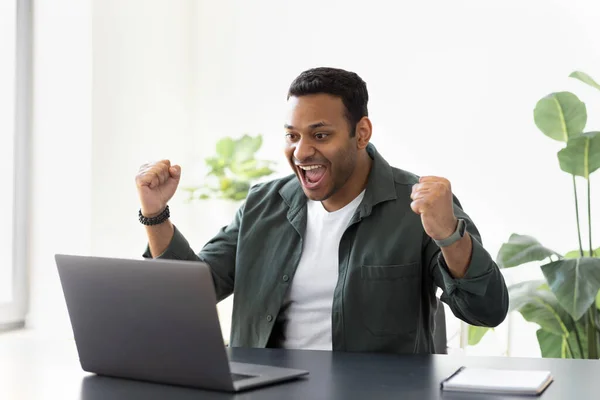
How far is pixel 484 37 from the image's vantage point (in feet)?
11.3

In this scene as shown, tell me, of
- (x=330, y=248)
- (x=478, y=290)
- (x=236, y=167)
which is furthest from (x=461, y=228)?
(x=236, y=167)

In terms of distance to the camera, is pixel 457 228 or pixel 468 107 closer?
pixel 457 228

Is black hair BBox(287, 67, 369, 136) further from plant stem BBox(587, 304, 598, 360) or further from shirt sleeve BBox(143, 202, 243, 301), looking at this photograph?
plant stem BBox(587, 304, 598, 360)

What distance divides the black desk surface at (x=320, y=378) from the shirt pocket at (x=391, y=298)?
316 millimetres

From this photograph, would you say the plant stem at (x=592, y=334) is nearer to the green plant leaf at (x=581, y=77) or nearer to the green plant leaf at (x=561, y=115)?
the green plant leaf at (x=561, y=115)

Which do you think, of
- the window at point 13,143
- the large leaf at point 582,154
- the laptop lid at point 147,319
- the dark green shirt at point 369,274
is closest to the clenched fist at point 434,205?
the dark green shirt at point 369,274

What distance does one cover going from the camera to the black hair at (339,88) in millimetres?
2012

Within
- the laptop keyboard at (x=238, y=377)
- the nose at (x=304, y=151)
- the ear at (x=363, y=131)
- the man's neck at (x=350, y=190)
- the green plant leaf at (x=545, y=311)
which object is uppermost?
the ear at (x=363, y=131)

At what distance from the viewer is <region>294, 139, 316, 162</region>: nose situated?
199 centimetres

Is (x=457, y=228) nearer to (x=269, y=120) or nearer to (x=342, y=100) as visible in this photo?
(x=342, y=100)

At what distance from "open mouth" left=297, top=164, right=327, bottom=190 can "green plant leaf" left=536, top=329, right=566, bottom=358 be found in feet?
4.89

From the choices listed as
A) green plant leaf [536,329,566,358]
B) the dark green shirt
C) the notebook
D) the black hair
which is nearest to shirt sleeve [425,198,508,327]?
the dark green shirt

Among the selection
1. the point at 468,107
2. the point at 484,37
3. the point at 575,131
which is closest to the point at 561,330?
the point at 575,131

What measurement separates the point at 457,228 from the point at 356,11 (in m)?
2.22
